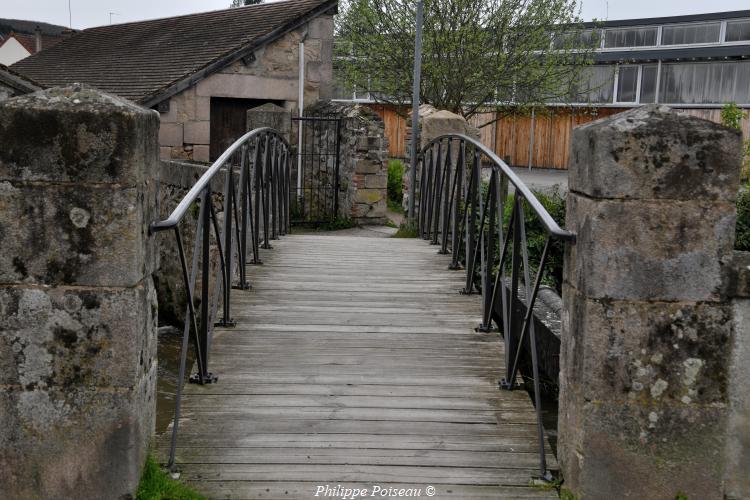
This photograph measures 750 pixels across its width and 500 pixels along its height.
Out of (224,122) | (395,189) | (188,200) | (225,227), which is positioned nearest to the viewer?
(188,200)

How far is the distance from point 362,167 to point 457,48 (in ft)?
15.5

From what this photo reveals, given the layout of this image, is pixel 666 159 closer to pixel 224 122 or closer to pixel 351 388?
pixel 351 388

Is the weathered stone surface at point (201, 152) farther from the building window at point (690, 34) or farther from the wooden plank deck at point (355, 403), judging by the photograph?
the building window at point (690, 34)

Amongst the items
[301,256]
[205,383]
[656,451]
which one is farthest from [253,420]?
[301,256]

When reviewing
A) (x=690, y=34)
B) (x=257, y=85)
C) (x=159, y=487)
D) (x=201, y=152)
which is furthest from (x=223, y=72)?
(x=690, y=34)

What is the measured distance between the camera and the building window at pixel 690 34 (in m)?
29.4

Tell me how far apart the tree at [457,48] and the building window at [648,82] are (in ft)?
33.8

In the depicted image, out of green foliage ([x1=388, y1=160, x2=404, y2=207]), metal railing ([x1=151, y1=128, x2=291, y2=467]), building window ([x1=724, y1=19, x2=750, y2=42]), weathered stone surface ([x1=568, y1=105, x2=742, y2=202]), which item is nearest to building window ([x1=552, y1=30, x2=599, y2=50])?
green foliage ([x1=388, y1=160, x2=404, y2=207])

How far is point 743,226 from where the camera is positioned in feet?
30.8

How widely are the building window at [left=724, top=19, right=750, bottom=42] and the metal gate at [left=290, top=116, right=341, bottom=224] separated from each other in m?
18.3

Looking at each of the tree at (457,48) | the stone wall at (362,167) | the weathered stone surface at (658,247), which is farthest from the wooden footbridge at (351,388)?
the tree at (457,48)

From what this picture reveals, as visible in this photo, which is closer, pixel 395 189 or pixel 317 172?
pixel 317 172

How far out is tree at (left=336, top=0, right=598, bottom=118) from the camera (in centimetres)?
1838

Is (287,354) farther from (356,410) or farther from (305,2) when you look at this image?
(305,2)
